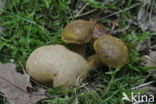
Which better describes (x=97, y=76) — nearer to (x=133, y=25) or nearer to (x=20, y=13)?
(x=133, y=25)

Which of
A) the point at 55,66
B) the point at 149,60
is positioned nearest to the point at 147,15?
the point at 149,60

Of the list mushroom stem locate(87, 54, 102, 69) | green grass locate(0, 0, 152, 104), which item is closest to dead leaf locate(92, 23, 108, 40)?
mushroom stem locate(87, 54, 102, 69)

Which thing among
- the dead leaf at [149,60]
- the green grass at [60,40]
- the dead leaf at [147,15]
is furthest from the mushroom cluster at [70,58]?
the dead leaf at [147,15]

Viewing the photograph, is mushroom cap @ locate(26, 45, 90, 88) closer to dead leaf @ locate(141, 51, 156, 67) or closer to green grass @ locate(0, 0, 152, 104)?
green grass @ locate(0, 0, 152, 104)

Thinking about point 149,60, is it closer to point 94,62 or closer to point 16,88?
point 94,62

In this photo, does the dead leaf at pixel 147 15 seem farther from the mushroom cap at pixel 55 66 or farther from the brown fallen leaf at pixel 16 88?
the brown fallen leaf at pixel 16 88
